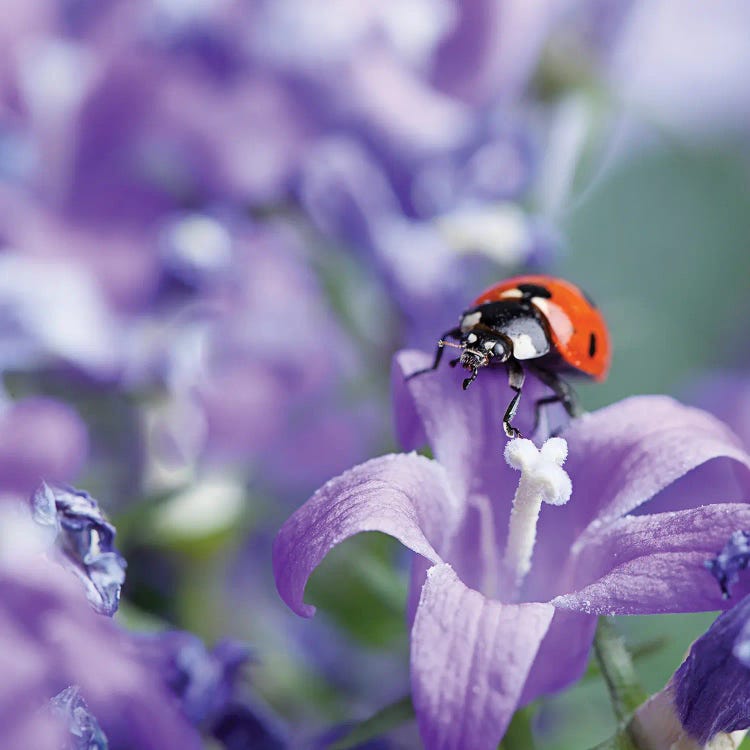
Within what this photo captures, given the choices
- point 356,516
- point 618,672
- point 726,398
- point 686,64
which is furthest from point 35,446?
point 686,64

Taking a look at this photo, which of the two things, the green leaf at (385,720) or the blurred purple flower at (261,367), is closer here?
the green leaf at (385,720)

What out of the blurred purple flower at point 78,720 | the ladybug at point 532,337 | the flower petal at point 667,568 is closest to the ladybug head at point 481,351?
the ladybug at point 532,337

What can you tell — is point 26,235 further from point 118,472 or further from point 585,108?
point 585,108

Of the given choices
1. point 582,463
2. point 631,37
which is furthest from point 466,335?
point 631,37

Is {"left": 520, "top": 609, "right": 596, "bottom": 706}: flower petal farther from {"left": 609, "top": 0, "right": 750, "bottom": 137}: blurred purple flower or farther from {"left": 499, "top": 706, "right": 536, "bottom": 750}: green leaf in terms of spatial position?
{"left": 609, "top": 0, "right": 750, "bottom": 137}: blurred purple flower

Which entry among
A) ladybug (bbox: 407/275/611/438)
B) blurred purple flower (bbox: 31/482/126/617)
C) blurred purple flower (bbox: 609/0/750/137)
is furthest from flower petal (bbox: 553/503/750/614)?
blurred purple flower (bbox: 609/0/750/137)

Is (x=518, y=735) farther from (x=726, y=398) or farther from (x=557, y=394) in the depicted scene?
(x=726, y=398)

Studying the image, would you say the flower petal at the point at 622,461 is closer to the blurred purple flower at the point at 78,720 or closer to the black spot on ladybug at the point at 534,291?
the black spot on ladybug at the point at 534,291

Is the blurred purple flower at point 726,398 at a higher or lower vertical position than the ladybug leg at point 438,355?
lower
